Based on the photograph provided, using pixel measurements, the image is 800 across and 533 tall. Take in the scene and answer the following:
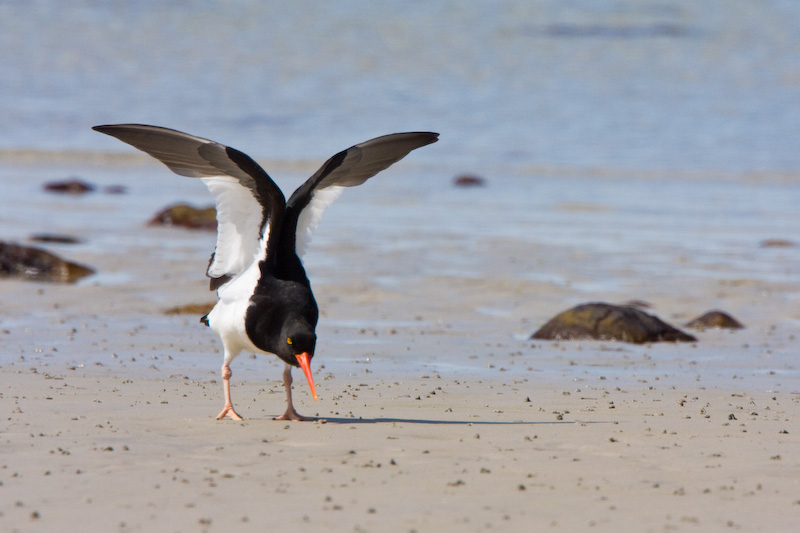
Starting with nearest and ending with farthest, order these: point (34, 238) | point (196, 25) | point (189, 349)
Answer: point (189, 349) → point (34, 238) → point (196, 25)

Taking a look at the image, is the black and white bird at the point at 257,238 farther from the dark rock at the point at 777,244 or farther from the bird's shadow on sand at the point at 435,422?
the dark rock at the point at 777,244

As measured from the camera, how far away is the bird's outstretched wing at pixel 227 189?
5.61 metres

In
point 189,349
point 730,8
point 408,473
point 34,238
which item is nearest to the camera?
point 408,473

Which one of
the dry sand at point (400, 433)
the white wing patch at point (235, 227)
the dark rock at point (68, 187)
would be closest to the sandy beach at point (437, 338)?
the dry sand at point (400, 433)

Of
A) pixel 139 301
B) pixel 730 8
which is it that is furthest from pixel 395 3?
pixel 139 301

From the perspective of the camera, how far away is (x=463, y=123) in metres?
31.9

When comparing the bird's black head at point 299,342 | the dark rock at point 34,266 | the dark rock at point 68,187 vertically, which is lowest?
the bird's black head at point 299,342

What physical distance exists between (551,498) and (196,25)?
48.5 metres

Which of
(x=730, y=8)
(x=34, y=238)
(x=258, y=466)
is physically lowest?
(x=258, y=466)

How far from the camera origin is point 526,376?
23.6 feet

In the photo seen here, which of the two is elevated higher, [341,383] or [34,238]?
[34,238]

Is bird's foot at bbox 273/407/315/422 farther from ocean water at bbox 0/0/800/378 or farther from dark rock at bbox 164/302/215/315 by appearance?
dark rock at bbox 164/302/215/315

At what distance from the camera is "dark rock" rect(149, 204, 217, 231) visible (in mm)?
15000

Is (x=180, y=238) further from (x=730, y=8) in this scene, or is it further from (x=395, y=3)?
(x=730, y=8)
